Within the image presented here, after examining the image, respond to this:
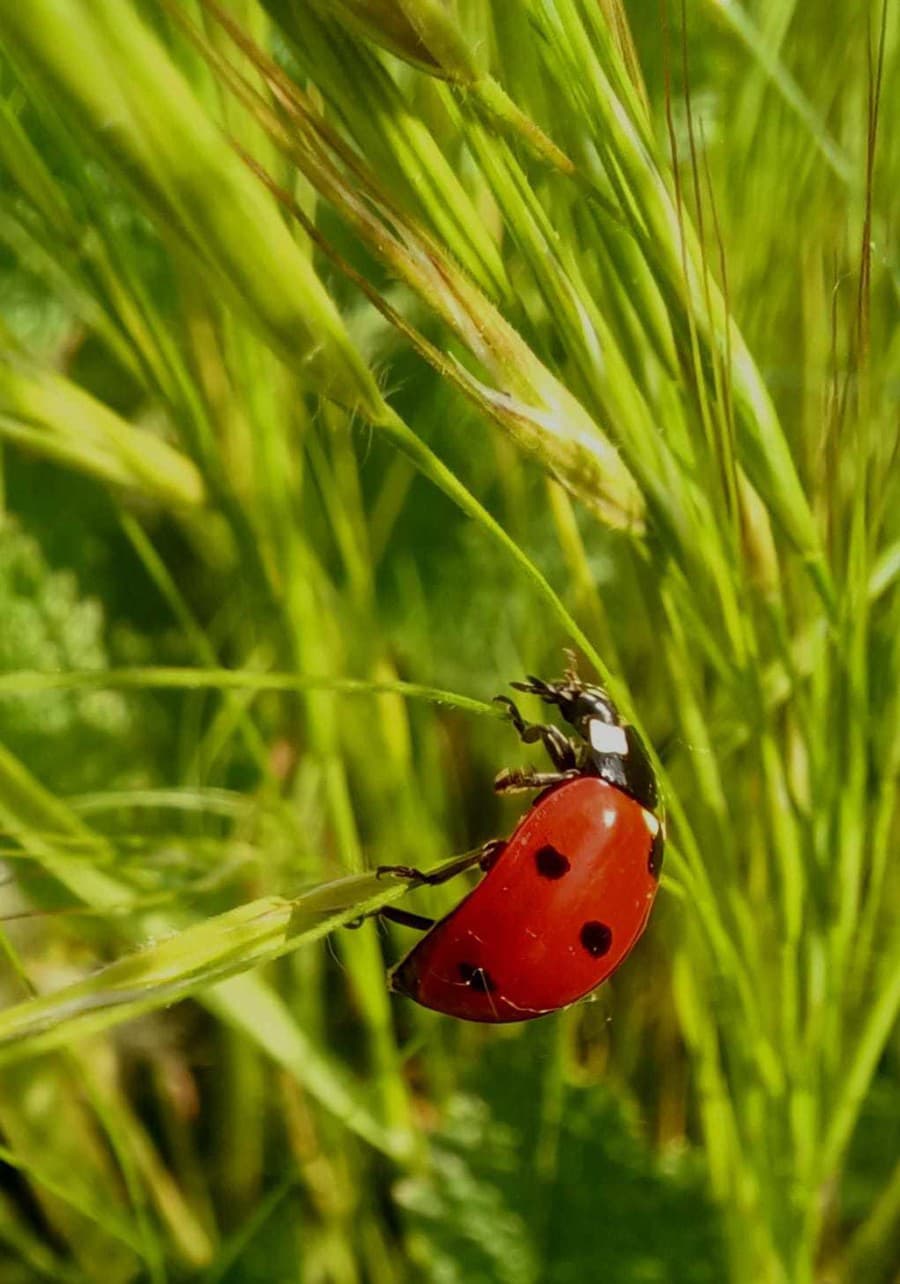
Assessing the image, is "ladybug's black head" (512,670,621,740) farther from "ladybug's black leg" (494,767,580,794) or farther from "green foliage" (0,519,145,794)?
"green foliage" (0,519,145,794)

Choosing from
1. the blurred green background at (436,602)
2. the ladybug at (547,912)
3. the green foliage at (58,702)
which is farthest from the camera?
the green foliage at (58,702)

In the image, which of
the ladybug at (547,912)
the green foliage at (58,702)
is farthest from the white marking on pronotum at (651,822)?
the green foliage at (58,702)

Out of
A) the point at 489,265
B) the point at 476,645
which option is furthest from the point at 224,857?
the point at 489,265

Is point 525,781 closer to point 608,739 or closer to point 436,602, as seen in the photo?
point 608,739

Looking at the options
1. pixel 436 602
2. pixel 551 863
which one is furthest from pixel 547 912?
pixel 436 602

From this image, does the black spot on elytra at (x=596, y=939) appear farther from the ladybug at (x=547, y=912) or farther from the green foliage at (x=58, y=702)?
the green foliage at (x=58, y=702)

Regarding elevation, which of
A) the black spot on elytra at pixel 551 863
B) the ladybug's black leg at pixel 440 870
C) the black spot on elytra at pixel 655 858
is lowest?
the black spot on elytra at pixel 655 858

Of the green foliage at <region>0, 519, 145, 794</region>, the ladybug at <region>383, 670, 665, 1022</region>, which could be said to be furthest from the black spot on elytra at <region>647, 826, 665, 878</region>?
the green foliage at <region>0, 519, 145, 794</region>
